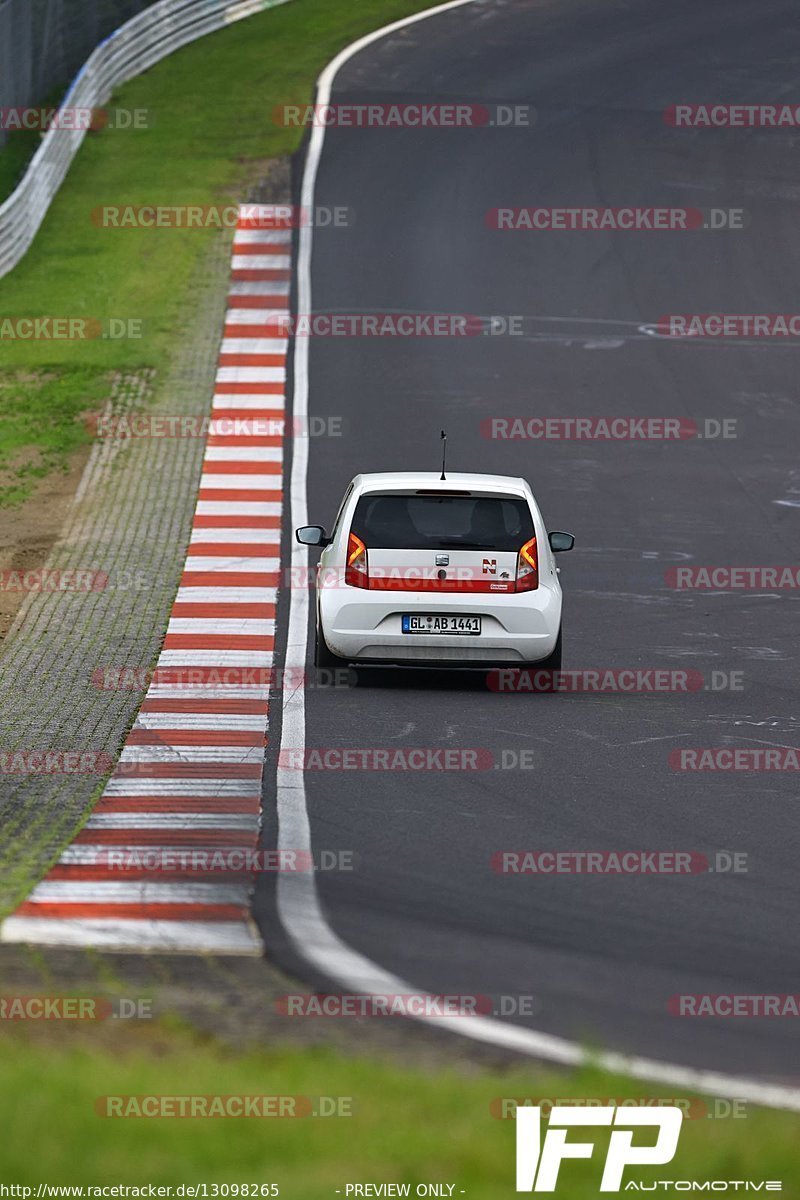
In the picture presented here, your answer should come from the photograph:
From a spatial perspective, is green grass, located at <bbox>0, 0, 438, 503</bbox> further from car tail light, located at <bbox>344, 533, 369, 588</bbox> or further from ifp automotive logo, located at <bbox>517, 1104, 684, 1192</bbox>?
ifp automotive logo, located at <bbox>517, 1104, 684, 1192</bbox>

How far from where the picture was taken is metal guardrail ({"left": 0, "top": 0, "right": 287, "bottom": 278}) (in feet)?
97.3

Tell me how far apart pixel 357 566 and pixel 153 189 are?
19859 millimetres

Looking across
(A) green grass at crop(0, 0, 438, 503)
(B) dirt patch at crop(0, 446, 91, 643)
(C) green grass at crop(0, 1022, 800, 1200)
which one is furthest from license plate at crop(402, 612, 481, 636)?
(A) green grass at crop(0, 0, 438, 503)

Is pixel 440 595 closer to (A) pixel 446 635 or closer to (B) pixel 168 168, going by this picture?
(A) pixel 446 635

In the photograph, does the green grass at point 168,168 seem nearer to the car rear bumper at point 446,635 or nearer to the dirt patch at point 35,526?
the dirt patch at point 35,526

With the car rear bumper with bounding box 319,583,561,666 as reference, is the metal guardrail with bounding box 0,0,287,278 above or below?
above

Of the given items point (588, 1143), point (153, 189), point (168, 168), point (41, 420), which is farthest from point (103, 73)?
point (588, 1143)

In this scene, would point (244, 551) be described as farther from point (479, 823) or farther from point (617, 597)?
point (479, 823)

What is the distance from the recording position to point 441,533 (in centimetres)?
1420

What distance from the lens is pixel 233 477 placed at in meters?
20.8

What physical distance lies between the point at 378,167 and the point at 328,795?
77.9 feet

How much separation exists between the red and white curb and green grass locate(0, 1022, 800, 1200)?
186 centimetres

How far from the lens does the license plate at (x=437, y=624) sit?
1371cm

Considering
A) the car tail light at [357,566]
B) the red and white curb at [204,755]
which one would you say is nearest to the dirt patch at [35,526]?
the red and white curb at [204,755]
